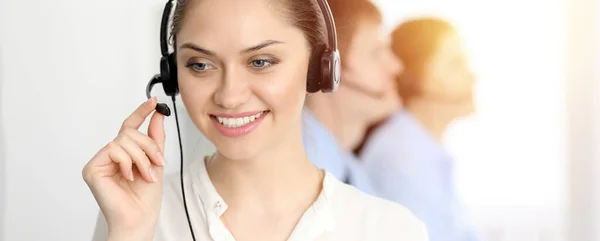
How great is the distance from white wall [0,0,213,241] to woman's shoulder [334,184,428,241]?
469 millimetres

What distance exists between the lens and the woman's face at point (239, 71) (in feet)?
3.27

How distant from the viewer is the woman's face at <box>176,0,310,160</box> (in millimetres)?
996

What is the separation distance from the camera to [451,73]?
1.37 meters

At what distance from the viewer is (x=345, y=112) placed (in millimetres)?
1416

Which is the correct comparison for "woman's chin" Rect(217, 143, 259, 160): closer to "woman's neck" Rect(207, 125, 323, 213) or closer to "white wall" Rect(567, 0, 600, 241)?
"woman's neck" Rect(207, 125, 323, 213)

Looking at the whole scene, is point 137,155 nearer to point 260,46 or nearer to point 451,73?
point 260,46

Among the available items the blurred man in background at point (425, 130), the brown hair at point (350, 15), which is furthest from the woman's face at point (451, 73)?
the brown hair at point (350, 15)

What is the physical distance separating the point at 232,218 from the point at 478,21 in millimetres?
729

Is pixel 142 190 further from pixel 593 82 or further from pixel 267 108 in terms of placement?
pixel 593 82

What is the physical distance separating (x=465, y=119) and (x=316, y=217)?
471 millimetres

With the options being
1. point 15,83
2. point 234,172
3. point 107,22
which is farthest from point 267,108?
point 15,83

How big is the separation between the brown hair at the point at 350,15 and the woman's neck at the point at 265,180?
0.34m

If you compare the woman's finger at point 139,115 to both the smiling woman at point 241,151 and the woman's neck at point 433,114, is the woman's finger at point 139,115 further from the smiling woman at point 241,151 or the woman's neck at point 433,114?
the woman's neck at point 433,114

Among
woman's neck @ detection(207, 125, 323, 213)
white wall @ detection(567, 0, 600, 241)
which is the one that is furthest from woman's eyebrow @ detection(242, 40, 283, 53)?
white wall @ detection(567, 0, 600, 241)
